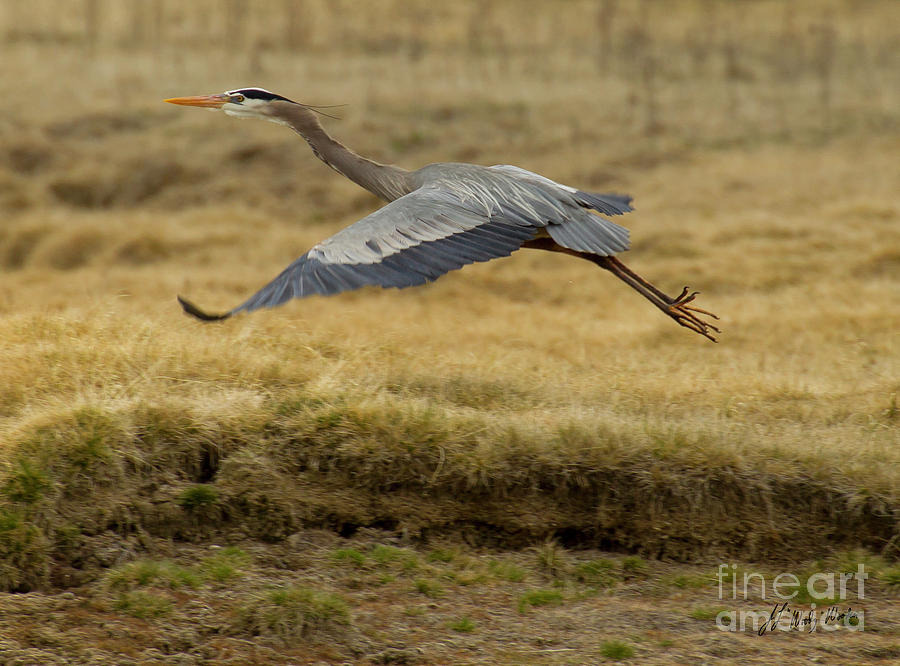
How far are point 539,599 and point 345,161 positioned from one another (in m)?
3.13

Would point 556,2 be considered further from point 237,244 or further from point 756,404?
point 756,404

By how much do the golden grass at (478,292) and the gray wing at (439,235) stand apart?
745mm

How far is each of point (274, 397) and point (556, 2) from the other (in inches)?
802

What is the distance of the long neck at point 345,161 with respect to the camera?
6.34 meters

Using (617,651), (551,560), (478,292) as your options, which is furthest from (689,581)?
(478,292)

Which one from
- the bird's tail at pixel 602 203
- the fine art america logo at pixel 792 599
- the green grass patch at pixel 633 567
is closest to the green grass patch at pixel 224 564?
the green grass patch at pixel 633 567

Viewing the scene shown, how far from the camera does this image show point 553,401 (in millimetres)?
5719

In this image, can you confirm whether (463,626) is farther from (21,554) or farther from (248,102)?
(248,102)

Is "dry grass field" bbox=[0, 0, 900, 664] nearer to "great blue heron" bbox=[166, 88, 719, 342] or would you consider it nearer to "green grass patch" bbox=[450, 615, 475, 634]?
"green grass patch" bbox=[450, 615, 475, 634]

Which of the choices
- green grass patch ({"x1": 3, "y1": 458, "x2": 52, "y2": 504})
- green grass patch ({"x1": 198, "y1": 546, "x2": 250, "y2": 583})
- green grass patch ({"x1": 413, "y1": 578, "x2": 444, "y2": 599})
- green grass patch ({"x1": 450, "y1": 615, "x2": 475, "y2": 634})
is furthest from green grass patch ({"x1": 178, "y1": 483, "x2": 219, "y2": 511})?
green grass patch ({"x1": 450, "y1": 615, "x2": 475, "y2": 634})

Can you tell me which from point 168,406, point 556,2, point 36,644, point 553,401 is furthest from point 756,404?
point 556,2

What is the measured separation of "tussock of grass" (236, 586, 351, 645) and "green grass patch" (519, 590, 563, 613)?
0.77 m

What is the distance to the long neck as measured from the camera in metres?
6.34

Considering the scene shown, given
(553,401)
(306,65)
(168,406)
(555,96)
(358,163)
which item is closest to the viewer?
(168,406)
